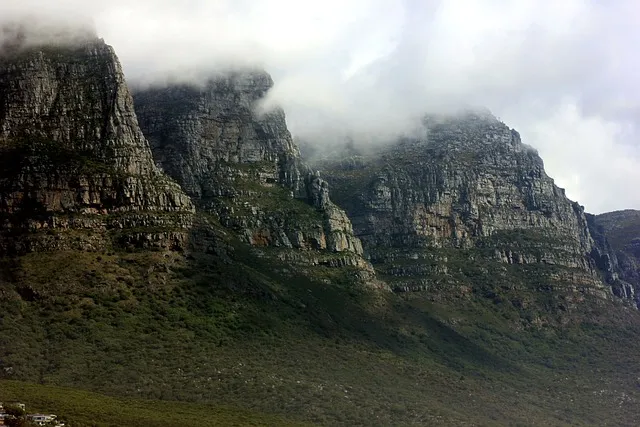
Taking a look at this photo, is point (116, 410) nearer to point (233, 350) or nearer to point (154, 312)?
point (233, 350)

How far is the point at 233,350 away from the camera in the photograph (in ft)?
500

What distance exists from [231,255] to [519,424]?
195 feet

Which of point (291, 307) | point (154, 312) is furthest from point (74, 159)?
point (291, 307)

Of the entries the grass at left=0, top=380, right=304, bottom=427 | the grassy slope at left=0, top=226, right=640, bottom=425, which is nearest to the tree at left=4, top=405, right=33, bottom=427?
the grass at left=0, top=380, right=304, bottom=427

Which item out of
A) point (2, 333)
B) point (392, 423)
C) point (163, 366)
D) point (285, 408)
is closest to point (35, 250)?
point (2, 333)

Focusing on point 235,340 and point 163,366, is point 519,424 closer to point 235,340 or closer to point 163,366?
point 235,340

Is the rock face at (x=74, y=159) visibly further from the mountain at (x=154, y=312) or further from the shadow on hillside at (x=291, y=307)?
the shadow on hillside at (x=291, y=307)

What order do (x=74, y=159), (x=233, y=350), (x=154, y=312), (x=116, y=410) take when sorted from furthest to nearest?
(x=74, y=159), (x=154, y=312), (x=233, y=350), (x=116, y=410)

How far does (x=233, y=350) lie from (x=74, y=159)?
1695 inches

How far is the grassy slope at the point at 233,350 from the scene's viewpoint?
138 metres

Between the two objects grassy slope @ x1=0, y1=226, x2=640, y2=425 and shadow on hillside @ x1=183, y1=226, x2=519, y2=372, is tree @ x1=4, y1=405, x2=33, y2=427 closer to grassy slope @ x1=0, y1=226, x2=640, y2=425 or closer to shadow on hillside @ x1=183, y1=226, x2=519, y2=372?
grassy slope @ x1=0, y1=226, x2=640, y2=425

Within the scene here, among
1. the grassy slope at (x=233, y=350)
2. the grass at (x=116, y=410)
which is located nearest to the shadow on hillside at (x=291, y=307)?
the grassy slope at (x=233, y=350)

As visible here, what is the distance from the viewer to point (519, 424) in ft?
532

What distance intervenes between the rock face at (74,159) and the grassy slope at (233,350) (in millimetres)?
6368
